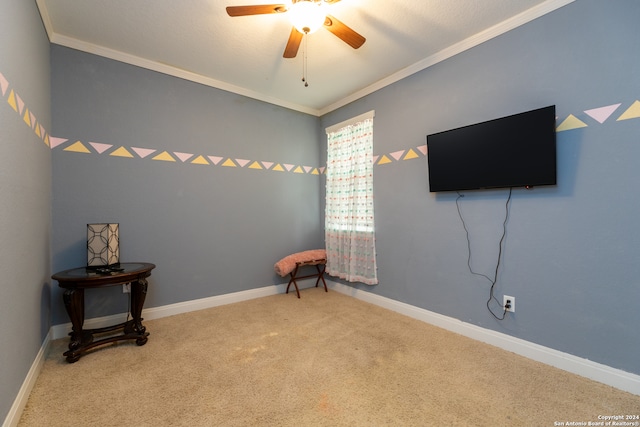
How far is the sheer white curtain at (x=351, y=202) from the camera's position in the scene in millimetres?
3180

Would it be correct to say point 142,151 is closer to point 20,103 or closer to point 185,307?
point 20,103

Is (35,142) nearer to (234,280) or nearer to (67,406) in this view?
(67,406)

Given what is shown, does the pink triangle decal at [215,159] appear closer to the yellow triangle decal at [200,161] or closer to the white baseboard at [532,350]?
→ the yellow triangle decal at [200,161]

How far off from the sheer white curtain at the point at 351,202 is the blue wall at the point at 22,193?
273cm

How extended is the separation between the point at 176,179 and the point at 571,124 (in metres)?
3.40

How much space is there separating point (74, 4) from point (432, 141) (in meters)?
3.01

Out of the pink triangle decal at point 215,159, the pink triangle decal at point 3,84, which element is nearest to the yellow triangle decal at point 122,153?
the pink triangle decal at point 215,159

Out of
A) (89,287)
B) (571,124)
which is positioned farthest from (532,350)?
(89,287)

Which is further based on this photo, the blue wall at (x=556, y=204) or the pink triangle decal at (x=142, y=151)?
the pink triangle decal at (x=142, y=151)

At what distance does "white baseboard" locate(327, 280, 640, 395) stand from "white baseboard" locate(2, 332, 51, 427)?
9.21 ft

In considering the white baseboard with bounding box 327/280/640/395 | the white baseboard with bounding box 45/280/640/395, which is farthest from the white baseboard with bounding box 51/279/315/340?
the white baseboard with bounding box 327/280/640/395

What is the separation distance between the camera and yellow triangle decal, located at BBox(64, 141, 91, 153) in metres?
2.34

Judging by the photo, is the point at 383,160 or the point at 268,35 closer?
the point at 268,35

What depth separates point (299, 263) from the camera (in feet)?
11.1
